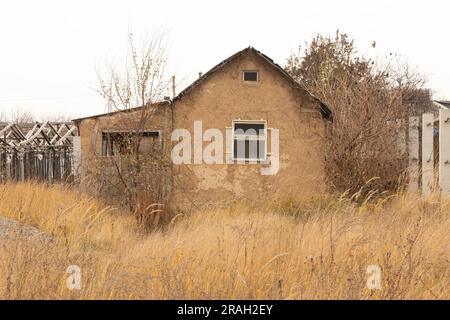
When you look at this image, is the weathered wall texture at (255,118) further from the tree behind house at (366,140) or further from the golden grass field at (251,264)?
the golden grass field at (251,264)

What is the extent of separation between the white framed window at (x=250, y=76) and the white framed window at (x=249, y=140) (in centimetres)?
111

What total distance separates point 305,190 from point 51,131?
12862mm

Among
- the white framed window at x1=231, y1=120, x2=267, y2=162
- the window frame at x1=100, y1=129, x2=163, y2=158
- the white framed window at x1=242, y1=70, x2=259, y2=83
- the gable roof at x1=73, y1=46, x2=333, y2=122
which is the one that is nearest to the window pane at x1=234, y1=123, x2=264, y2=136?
the white framed window at x1=231, y1=120, x2=267, y2=162

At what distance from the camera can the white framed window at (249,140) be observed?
1395 cm

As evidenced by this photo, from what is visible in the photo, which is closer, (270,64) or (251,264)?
(251,264)

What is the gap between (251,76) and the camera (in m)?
13.9

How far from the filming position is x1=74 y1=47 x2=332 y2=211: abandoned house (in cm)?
1359

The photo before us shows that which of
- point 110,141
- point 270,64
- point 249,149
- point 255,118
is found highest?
point 270,64

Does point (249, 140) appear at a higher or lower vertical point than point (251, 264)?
higher

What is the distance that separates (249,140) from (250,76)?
1.74 m

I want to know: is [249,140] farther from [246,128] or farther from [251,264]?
[251,264]

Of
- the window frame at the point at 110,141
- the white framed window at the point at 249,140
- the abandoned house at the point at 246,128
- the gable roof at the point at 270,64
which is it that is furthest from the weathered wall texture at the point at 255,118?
the window frame at the point at 110,141

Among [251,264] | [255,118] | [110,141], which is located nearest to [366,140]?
[255,118]
